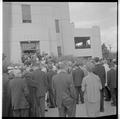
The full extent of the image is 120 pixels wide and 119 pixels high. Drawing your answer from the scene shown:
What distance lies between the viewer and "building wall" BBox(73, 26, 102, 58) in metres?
3.77

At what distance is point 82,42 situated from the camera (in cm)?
380

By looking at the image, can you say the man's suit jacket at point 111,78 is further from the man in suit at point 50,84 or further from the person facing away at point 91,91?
the man in suit at point 50,84

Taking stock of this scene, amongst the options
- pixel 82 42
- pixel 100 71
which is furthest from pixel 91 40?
pixel 100 71

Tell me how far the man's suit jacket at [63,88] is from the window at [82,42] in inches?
20.5

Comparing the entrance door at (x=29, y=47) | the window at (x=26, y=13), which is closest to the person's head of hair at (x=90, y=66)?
the entrance door at (x=29, y=47)

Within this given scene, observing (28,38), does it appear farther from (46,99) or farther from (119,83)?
(119,83)

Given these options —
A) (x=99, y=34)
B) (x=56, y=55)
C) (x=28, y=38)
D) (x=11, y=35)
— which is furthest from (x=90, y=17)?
(x=11, y=35)

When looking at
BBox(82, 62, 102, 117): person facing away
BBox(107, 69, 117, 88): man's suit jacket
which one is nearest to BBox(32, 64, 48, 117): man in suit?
BBox(82, 62, 102, 117): person facing away

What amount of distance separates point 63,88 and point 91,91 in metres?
0.52

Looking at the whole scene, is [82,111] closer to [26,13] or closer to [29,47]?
[29,47]

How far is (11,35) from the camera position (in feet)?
11.7

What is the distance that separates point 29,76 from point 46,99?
0.48m

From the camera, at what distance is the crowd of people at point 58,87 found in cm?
345

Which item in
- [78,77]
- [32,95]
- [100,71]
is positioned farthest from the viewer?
[100,71]
